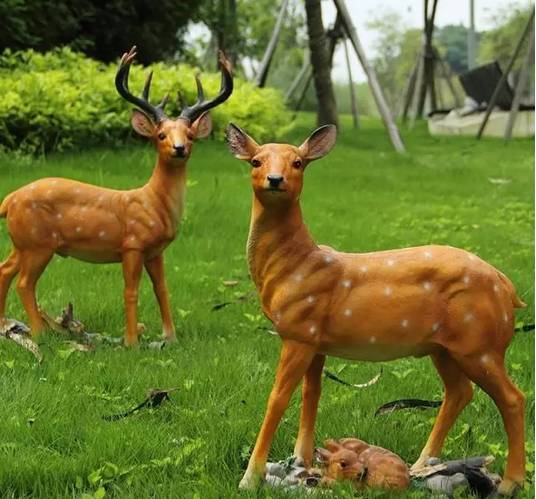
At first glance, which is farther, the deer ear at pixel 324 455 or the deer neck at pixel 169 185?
the deer neck at pixel 169 185

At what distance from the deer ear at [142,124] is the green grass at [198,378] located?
3.52ft

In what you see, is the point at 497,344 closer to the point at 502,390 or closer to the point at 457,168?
the point at 502,390

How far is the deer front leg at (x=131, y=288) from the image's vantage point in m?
4.32

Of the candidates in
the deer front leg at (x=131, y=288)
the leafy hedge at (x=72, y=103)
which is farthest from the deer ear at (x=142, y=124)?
the leafy hedge at (x=72, y=103)

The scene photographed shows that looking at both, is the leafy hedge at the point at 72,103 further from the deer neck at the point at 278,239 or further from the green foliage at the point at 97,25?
the deer neck at the point at 278,239

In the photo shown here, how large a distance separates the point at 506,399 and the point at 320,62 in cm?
1135

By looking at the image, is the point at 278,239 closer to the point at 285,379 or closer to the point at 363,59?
the point at 285,379

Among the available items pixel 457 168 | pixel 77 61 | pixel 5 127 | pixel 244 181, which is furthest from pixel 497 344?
pixel 77 61

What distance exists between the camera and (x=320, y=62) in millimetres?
13406

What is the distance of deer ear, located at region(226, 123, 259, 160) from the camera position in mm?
2627

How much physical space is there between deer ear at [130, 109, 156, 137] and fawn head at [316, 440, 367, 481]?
2.05m

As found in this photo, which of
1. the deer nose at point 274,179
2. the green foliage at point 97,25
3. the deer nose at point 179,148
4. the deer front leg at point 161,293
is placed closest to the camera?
the deer nose at point 274,179

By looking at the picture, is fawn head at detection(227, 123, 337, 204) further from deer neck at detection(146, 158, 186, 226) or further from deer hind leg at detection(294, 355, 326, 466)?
deer neck at detection(146, 158, 186, 226)

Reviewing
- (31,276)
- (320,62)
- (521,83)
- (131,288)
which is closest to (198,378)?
(131,288)
